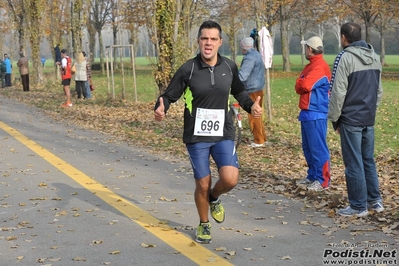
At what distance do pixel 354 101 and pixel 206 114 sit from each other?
2.03m

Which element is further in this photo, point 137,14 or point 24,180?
point 137,14

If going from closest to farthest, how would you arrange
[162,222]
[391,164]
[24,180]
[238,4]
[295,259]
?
[295,259] < [162,222] < [24,180] < [391,164] < [238,4]

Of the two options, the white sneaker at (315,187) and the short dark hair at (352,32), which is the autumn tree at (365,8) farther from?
the short dark hair at (352,32)

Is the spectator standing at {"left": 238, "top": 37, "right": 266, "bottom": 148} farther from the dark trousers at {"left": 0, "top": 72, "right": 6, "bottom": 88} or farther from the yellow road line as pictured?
the dark trousers at {"left": 0, "top": 72, "right": 6, "bottom": 88}

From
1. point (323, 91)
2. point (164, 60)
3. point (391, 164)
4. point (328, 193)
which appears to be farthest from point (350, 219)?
point (164, 60)

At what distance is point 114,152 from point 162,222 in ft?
20.4

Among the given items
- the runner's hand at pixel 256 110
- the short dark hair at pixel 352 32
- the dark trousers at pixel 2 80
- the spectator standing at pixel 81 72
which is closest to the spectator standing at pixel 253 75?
the short dark hair at pixel 352 32

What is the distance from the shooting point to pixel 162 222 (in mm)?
8031

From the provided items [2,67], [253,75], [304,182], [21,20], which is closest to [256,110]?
[304,182]

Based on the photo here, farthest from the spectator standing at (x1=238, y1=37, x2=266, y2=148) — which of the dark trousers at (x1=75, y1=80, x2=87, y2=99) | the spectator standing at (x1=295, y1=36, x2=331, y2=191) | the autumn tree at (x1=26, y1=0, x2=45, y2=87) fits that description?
the autumn tree at (x1=26, y1=0, x2=45, y2=87)

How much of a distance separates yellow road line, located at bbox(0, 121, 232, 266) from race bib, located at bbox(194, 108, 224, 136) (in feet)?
3.43

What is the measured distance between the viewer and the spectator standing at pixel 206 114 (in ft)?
23.5

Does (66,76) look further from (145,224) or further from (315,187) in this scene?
(145,224)

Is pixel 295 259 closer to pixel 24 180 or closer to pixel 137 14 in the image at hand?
pixel 24 180
